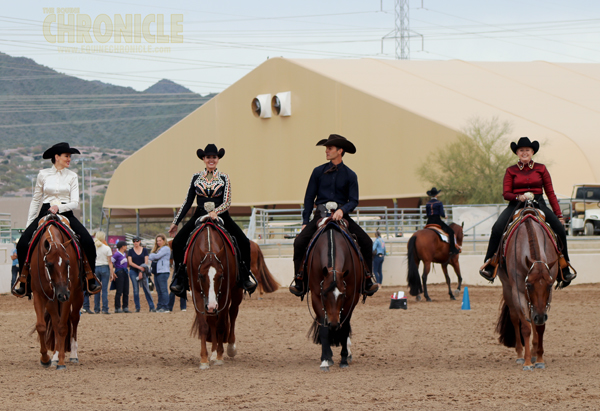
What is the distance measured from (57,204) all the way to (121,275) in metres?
9.90

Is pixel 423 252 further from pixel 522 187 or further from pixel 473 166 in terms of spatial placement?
pixel 473 166

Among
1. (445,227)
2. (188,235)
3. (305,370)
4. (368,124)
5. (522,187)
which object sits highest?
(368,124)

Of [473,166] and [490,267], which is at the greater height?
[473,166]

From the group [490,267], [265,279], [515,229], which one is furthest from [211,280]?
[265,279]

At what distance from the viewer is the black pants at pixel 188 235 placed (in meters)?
10.9

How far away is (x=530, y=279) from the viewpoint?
32.4ft

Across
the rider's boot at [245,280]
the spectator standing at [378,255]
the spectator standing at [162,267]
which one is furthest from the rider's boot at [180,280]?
the spectator standing at [378,255]

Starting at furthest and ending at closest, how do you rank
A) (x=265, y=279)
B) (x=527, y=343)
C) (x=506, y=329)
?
1. (x=265, y=279)
2. (x=506, y=329)
3. (x=527, y=343)

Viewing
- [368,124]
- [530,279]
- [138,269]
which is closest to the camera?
[530,279]

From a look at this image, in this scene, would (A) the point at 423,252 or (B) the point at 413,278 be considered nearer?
(B) the point at 413,278

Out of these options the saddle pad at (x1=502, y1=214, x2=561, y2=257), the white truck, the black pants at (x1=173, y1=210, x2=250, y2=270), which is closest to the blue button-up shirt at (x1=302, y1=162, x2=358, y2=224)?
the black pants at (x1=173, y1=210, x2=250, y2=270)

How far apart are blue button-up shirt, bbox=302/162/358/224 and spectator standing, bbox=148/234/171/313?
9.58m

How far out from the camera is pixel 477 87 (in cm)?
5288

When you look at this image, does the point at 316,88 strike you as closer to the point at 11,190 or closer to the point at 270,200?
the point at 270,200
